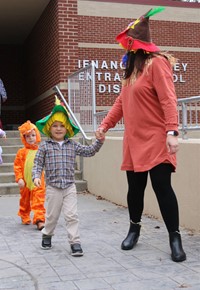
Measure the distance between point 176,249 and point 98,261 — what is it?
28.2 inches

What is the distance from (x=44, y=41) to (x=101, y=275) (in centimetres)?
976

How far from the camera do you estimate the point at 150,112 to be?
13.3ft

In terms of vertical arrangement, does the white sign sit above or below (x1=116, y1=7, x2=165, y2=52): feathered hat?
above

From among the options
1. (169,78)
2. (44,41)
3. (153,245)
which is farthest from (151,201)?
(44,41)

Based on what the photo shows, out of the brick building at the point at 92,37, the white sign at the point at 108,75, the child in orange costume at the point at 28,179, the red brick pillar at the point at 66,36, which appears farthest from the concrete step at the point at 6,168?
the white sign at the point at 108,75

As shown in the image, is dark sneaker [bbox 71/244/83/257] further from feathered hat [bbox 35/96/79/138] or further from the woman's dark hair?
the woman's dark hair

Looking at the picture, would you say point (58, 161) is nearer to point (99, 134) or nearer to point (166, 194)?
point (99, 134)

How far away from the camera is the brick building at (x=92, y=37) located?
1069 cm

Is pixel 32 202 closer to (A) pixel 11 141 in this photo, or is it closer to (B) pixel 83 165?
(B) pixel 83 165

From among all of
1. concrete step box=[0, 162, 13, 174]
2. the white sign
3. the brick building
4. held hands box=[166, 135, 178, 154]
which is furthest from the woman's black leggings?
the white sign

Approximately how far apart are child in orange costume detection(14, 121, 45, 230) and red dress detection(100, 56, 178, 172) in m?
1.73

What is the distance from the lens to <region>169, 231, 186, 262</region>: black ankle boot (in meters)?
3.97

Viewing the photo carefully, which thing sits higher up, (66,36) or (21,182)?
(66,36)

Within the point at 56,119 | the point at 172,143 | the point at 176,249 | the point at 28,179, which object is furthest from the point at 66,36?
the point at 176,249
